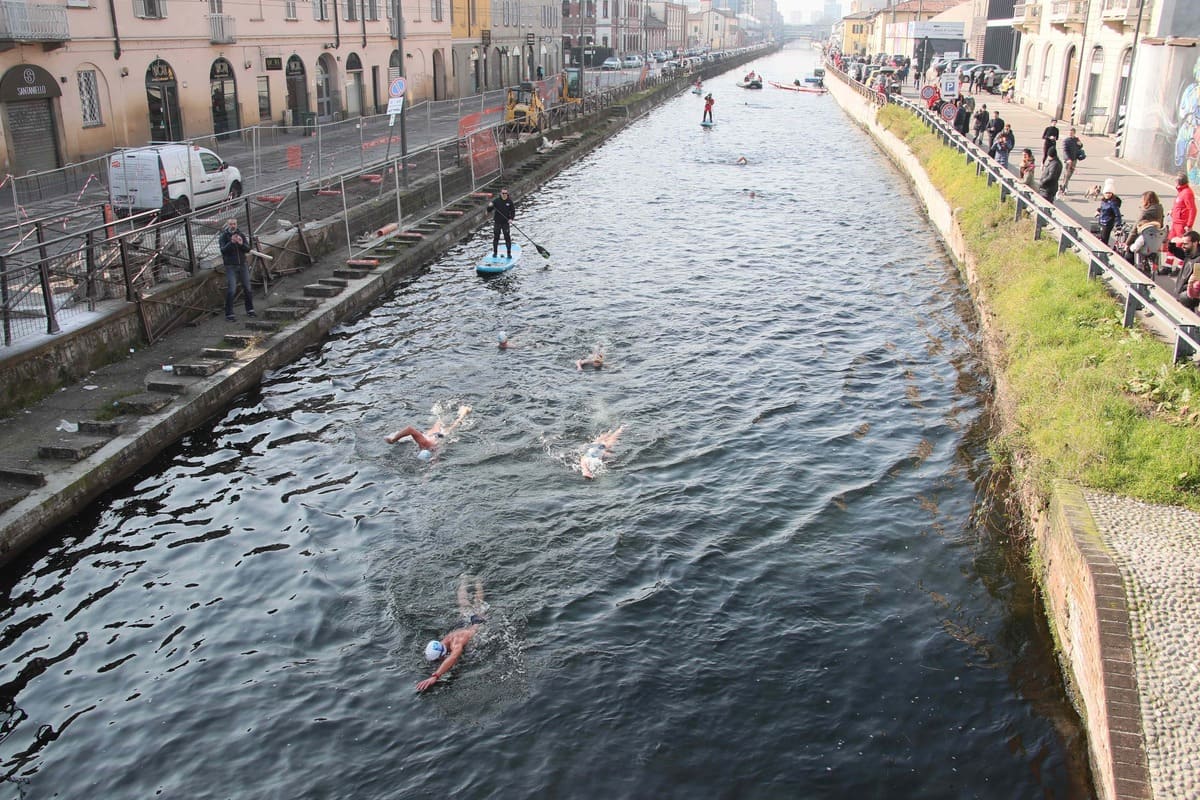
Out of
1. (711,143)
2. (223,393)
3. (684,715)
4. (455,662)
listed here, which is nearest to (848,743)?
(684,715)

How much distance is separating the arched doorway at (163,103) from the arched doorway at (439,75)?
2709 centimetres

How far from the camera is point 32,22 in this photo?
29.9 meters

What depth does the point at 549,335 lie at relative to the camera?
20.8 meters

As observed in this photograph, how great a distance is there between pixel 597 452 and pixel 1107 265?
8733 mm

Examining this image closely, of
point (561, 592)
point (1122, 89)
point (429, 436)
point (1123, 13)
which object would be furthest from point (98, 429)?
point (1122, 89)

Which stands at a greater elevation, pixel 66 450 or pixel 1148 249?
pixel 1148 249

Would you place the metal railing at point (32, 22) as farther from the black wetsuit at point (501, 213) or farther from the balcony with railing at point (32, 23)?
the black wetsuit at point (501, 213)

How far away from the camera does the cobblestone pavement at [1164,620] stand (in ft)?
25.0

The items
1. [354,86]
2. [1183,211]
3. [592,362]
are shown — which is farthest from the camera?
[354,86]

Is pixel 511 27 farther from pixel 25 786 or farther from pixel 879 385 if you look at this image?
pixel 25 786

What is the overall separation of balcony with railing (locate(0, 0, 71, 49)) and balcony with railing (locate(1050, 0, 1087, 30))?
4034 centimetres

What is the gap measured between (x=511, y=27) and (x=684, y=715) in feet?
249

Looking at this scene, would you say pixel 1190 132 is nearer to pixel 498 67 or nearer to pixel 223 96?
pixel 223 96

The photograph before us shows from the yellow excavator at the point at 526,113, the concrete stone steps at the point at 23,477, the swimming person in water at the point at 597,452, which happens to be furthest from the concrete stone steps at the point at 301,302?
the yellow excavator at the point at 526,113
